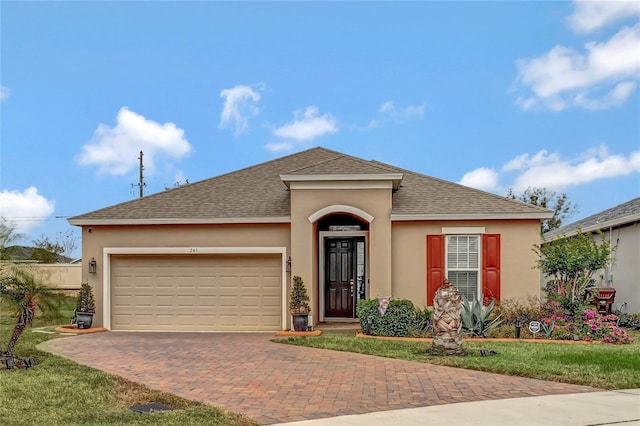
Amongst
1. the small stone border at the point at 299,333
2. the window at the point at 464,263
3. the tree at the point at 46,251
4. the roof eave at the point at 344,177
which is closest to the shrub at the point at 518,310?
the window at the point at 464,263

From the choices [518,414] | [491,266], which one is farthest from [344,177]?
[518,414]

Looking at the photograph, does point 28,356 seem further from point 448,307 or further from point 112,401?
point 448,307

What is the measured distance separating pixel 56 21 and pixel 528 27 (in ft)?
37.8

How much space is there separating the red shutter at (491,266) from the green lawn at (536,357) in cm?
253

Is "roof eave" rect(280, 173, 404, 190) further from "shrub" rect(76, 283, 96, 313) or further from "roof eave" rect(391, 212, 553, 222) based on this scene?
"shrub" rect(76, 283, 96, 313)

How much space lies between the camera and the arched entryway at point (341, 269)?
1720 centimetres

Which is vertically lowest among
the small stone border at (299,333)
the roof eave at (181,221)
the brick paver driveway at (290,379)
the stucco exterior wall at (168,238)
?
the small stone border at (299,333)

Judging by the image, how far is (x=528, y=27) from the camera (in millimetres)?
15516

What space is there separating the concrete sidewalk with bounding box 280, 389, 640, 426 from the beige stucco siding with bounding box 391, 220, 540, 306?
807 cm

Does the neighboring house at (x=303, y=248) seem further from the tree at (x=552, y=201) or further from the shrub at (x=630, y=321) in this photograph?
the tree at (x=552, y=201)

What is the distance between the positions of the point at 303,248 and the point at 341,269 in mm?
2287

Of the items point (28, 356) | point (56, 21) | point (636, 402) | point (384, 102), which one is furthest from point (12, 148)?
point (636, 402)

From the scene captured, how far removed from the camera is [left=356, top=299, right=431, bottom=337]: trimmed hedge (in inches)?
553

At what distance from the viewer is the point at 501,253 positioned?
51.3 ft
